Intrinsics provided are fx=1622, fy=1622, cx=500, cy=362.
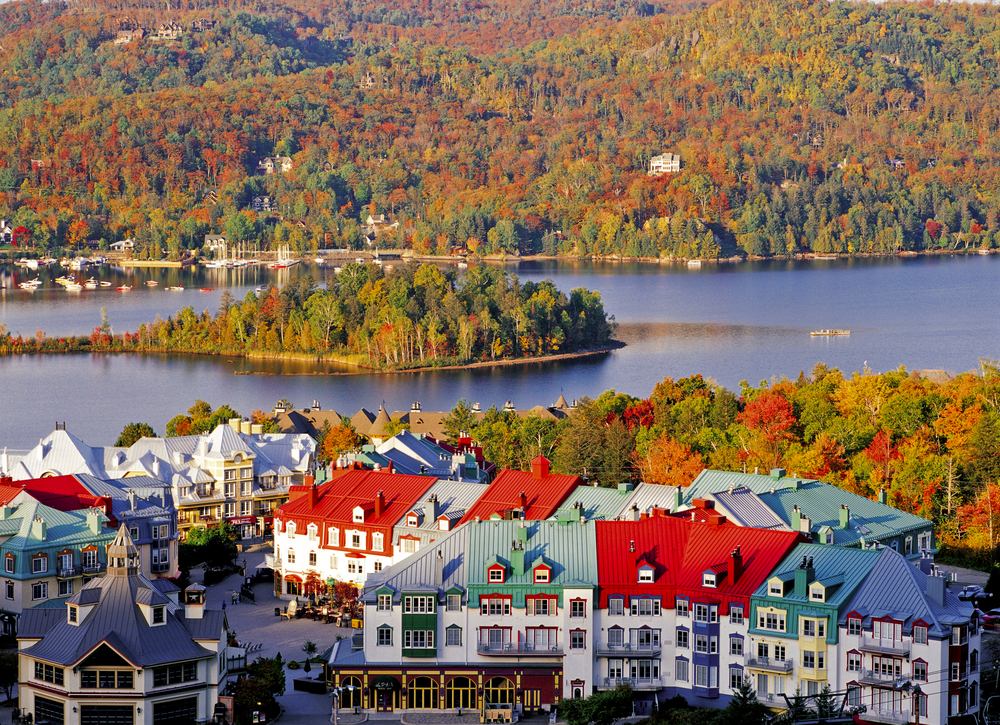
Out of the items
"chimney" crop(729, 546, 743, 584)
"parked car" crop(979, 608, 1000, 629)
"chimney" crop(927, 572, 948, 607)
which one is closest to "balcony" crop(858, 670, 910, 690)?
"chimney" crop(927, 572, 948, 607)

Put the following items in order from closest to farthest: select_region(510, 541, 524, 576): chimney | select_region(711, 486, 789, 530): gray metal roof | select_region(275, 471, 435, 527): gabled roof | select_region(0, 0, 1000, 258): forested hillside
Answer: select_region(510, 541, 524, 576): chimney < select_region(711, 486, 789, 530): gray metal roof < select_region(275, 471, 435, 527): gabled roof < select_region(0, 0, 1000, 258): forested hillside

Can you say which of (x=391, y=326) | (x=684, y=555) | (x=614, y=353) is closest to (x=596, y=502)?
(x=684, y=555)

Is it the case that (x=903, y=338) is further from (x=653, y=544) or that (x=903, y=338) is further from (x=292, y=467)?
(x=653, y=544)

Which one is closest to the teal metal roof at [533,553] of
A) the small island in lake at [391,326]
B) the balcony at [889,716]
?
the balcony at [889,716]

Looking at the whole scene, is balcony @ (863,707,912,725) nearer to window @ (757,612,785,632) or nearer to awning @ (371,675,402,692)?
window @ (757,612,785,632)

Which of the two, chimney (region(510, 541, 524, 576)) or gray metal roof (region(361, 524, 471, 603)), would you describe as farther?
chimney (region(510, 541, 524, 576))

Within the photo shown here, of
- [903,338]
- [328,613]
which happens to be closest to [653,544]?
[328,613]

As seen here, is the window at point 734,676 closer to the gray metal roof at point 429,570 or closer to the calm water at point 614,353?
the gray metal roof at point 429,570
